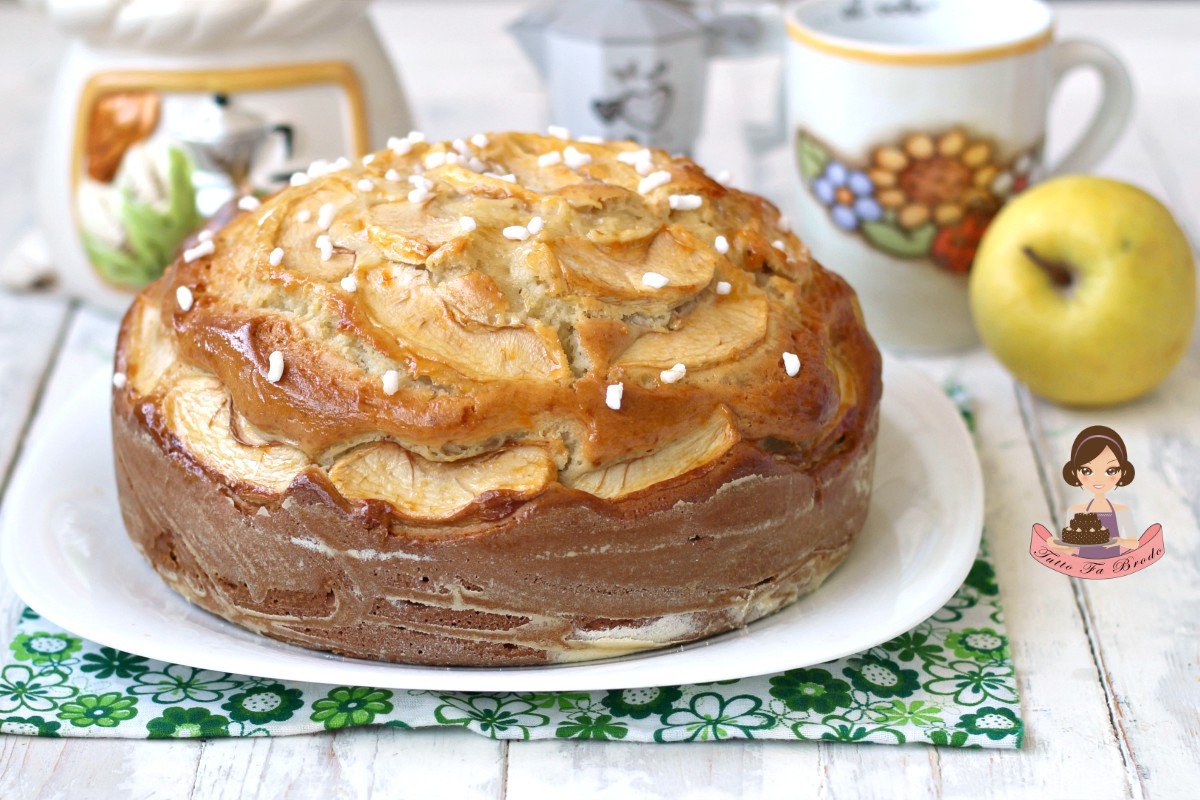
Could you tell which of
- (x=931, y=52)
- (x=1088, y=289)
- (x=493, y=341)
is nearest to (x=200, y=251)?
(x=493, y=341)

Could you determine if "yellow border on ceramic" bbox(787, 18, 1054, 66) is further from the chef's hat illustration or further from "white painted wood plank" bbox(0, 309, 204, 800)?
"white painted wood plank" bbox(0, 309, 204, 800)

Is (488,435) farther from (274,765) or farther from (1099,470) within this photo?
(1099,470)

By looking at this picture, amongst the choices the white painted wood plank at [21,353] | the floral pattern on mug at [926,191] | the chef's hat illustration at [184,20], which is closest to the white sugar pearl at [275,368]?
the white painted wood plank at [21,353]

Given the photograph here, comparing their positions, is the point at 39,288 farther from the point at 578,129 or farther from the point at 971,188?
the point at 971,188

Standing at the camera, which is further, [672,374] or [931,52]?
[931,52]

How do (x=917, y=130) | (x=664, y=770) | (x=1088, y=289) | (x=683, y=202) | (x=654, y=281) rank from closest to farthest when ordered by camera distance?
(x=664, y=770), (x=654, y=281), (x=683, y=202), (x=1088, y=289), (x=917, y=130)

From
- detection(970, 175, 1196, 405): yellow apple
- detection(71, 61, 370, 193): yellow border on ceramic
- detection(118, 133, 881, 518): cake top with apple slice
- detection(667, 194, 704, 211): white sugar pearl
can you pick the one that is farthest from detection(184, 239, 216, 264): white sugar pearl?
detection(970, 175, 1196, 405): yellow apple

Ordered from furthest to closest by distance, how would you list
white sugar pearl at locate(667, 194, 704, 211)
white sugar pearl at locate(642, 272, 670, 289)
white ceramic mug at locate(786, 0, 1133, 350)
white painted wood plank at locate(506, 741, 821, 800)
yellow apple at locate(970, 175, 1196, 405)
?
white ceramic mug at locate(786, 0, 1133, 350) → yellow apple at locate(970, 175, 1196, 405) → white sugar pearl at locate(667, 194, 704, 211) → white sugar pearl at locate(642, 272, 670, 289) → white painted wood plank at locate(506, 741, 821, 800)

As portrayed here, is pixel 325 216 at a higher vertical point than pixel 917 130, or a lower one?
higher
